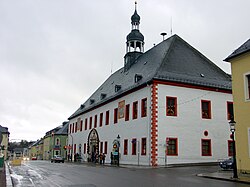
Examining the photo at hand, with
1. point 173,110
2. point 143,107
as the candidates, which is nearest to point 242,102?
point 173,110

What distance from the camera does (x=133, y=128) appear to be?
3372 centimetres

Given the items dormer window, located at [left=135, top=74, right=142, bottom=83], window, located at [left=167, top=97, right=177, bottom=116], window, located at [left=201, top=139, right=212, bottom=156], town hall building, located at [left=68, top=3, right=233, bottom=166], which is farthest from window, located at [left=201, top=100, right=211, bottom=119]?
dormer window, located at [left=135, top=74, right=142, bottom=83]

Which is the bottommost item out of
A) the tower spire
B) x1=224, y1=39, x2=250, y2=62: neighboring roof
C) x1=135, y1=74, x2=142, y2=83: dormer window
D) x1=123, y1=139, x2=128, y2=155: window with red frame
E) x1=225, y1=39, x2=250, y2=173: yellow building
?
x1=123, y1=139, x2=128, y2=155: window with red frame

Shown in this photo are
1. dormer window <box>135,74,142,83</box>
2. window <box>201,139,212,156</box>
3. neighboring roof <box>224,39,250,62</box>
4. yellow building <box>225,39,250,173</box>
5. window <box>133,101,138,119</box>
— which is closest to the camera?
yellow building <box>225,39,250,173</box>

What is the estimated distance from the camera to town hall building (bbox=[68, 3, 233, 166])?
29.9 metres

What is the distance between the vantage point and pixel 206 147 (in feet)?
103

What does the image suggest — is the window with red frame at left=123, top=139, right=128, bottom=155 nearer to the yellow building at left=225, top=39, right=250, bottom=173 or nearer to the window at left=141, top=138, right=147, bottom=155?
the window at left=141, top=138, right=147, bottom=155

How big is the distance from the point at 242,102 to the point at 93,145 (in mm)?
29810

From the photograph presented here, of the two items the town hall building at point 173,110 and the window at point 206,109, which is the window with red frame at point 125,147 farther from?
the window at point 206,109

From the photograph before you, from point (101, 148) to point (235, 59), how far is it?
86.1ft

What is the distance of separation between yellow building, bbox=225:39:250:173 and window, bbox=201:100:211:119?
1141 centimetres

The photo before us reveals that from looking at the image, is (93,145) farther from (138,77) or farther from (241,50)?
(241,50)

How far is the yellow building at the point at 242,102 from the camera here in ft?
63.4

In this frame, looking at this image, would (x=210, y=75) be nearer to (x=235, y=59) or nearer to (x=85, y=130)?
(x=235, y=59)
